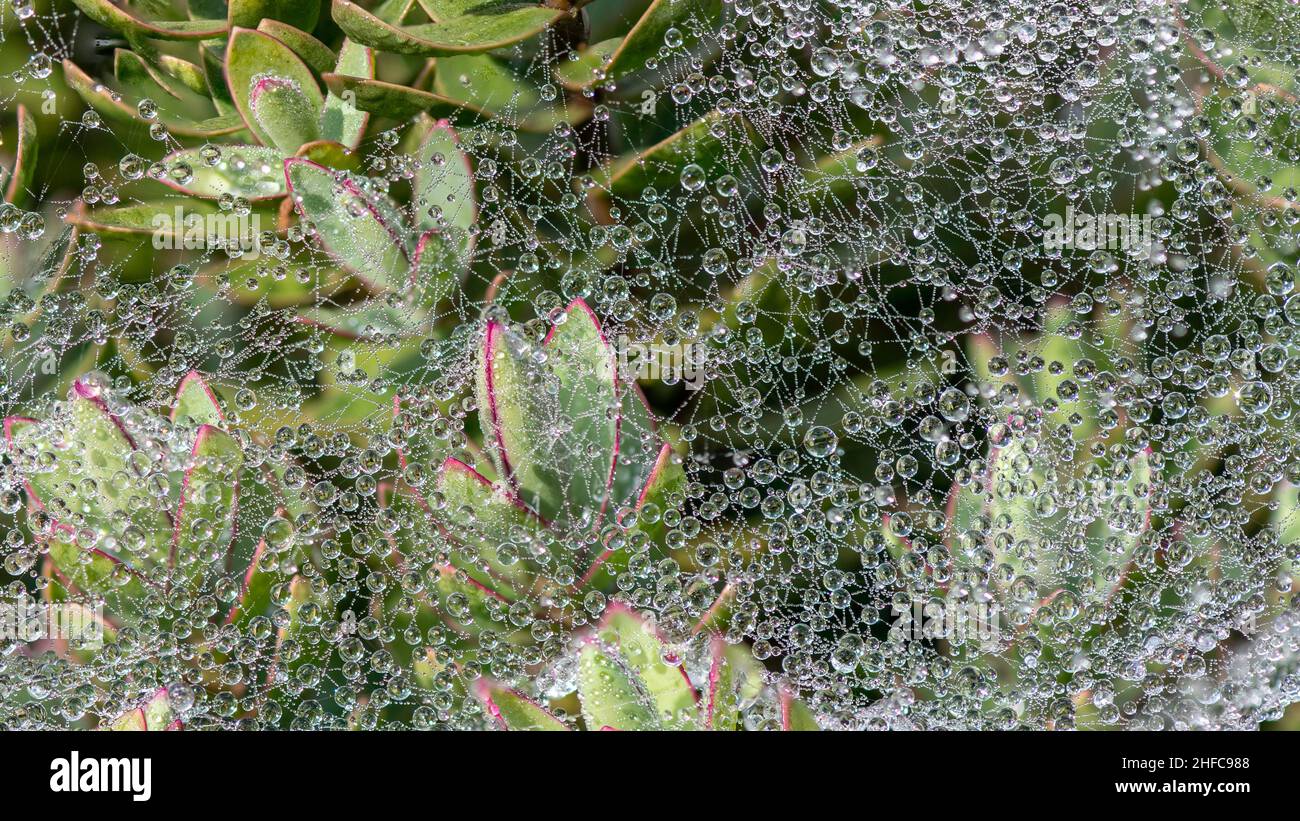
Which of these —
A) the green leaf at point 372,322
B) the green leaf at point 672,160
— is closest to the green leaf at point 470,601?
the green leaf at point 372,322

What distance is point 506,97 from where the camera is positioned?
863 millimetres

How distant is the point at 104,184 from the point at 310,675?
52cm

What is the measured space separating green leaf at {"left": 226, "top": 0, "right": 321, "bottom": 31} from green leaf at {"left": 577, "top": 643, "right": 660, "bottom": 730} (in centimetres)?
65

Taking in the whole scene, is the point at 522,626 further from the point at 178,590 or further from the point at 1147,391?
the point at 1147,391

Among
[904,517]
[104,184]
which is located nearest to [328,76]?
[104,184]

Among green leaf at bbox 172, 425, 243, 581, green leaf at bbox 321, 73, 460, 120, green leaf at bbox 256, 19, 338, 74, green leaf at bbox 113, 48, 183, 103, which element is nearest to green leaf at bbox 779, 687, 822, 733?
green leaf at bbox 172, 425, 243, 581

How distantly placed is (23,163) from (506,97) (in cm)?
47

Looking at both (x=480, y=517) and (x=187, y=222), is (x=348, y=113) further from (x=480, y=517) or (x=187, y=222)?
(x=480, y=517)

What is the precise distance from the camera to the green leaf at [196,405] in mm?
818

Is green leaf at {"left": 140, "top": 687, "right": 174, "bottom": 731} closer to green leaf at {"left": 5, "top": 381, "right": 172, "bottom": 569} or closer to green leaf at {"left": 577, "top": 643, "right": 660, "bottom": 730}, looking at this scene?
green leaf at {"left": 5, "top": 381, "right": 172, "bottom": 569}

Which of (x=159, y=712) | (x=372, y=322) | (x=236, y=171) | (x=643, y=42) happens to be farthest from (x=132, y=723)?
(x=643, y=42)

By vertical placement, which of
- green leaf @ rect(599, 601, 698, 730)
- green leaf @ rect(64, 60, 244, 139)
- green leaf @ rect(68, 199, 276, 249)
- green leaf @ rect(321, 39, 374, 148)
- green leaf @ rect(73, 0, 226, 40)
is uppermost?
green leaf @ rect(73, 0, 226, 40)

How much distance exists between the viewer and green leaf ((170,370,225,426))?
818 millimetres
